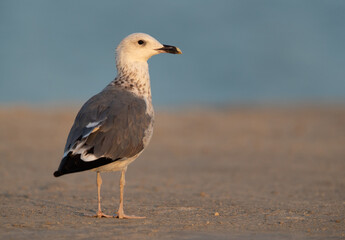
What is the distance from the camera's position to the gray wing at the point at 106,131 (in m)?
5.33

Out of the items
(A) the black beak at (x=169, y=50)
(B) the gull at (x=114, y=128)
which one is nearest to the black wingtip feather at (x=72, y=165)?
(B) the gull at (x=114, y=128)

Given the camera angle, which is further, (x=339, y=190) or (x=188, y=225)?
(x=339, y=190)

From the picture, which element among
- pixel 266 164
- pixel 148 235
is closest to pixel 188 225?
pixel 148 235

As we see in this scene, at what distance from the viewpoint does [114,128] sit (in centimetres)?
568

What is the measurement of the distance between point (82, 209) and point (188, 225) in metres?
1.54

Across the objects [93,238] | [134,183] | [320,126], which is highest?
[320,126]

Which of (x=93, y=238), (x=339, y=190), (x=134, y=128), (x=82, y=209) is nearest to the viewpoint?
(x=93, y=238)

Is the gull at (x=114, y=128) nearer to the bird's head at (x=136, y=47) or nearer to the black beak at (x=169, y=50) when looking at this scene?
the bird's head at (x=136, y=47)

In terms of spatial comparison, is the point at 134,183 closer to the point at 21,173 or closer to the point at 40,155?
the point at 21,173

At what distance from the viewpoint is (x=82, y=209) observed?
639 cm

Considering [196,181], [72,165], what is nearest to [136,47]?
[72,165]

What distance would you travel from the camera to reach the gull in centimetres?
536

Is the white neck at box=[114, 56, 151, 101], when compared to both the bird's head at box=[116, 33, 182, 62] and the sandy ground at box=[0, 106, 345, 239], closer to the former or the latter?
the bird's head at box=[116, 33, 182, 62]

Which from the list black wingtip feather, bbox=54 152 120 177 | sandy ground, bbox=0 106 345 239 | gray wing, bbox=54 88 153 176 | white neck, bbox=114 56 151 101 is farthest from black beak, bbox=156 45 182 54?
black wingtip feather, bbox=54 152 120 177
